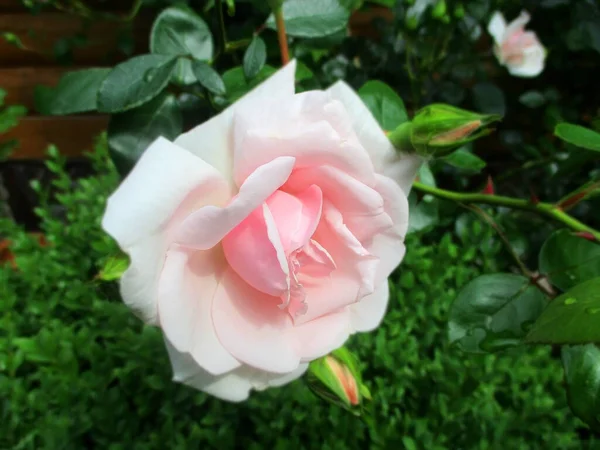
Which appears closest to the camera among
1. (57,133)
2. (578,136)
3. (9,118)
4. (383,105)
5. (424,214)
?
(578,136)

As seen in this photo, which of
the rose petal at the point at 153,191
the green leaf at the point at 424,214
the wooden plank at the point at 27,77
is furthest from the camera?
the wooden plank at the point at 27,77

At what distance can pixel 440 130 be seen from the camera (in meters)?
0.30

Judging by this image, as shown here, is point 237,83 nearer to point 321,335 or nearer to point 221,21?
point 221,21

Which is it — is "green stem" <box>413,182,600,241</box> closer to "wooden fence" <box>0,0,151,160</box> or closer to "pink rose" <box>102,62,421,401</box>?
"pink rose" <box>102,62,421,401</box>

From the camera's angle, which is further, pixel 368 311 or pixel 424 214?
pixel 424 214

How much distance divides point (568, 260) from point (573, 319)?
0.22 metres

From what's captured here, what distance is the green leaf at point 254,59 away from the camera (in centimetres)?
39

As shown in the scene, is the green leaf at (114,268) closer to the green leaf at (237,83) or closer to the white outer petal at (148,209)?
the white outer petal at (148,209)

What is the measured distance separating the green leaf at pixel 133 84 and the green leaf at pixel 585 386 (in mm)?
347

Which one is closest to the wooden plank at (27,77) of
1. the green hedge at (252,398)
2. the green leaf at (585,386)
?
the green hedge at (252,398)

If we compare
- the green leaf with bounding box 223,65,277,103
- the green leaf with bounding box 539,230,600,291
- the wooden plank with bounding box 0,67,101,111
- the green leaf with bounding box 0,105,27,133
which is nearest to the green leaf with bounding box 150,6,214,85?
the green leaf with bounding box 223,65,277,103

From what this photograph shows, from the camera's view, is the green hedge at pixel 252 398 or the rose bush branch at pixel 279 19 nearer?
the rose bush branch at pixel 279 19

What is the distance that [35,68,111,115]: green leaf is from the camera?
415 mm

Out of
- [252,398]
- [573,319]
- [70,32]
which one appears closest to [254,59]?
[573,319]
